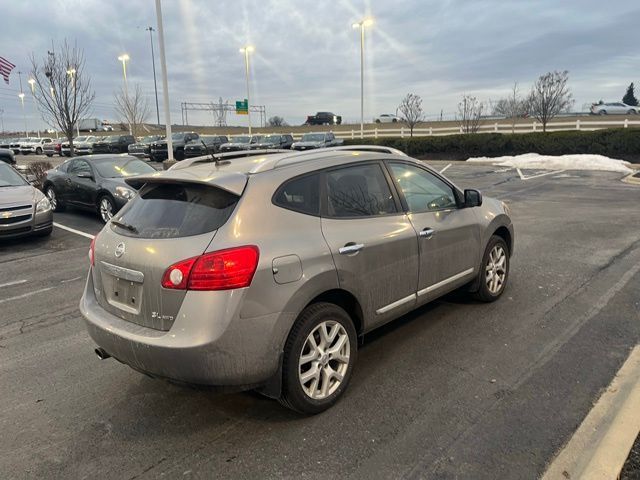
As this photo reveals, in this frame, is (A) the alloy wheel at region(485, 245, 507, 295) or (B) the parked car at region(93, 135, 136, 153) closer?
(A) the alloy wheel at region(485, 245, 507, 295)

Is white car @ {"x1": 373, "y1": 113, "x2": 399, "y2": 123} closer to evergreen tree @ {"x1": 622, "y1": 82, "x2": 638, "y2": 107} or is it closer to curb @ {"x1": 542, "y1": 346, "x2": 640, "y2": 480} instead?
evergreen tree @ {"x1": 622, "y1": 82, "x2": 638, "y2": 107}

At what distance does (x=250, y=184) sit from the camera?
10.2 feet

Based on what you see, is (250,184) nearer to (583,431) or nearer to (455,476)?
(455,476)

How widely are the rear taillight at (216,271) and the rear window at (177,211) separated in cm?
21

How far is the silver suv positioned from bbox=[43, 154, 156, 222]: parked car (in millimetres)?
7243

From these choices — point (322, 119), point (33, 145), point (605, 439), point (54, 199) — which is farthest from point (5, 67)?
point (322, 119)

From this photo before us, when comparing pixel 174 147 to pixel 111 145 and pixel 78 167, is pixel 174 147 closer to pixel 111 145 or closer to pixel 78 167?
pixel 111 145

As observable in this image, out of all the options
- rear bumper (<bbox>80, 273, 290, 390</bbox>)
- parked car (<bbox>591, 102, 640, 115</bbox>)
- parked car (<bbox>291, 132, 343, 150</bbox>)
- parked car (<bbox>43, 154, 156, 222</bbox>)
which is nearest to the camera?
rear bumper (<bbox>80, 273, 290, 390</bbox>)

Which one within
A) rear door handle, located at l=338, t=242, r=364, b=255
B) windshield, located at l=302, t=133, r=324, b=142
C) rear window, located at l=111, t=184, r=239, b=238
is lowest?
rear door handle, located at l=338, t=242, r=364, b=255

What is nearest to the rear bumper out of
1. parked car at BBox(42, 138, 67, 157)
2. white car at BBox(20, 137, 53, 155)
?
parked car at BBox(42, 138, 67, 157)

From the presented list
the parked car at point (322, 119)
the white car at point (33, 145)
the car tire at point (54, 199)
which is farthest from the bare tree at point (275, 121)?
the car tire at point (54, 199)

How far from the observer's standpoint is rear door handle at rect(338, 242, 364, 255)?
328cm

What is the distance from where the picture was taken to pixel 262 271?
2.83m

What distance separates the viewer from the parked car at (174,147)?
95.3ft
